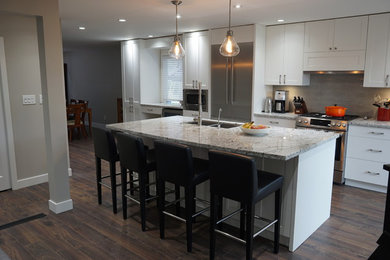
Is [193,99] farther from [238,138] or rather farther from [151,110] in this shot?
[238,138]

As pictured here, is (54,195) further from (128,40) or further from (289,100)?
(128,40)

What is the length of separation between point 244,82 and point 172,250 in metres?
3.18

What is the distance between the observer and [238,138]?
9.80 ft

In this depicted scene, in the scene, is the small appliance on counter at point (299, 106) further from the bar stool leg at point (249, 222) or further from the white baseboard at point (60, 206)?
the white baseboard at point (60, 206)

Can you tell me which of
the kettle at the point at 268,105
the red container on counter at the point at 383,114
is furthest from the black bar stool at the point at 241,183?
the kettle at the point at 268,105

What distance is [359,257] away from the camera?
262cm

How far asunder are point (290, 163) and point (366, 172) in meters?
2.18

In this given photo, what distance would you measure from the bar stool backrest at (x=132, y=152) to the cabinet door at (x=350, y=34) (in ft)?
10.6

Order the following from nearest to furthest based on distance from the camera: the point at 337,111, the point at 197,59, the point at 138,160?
the point at 138,160, the point at 337,111, the point at 197,59

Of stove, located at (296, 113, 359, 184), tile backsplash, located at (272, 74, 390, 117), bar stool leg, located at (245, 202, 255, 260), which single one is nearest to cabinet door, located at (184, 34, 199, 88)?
tile backsplash, located at (272, 74, 390, 117)

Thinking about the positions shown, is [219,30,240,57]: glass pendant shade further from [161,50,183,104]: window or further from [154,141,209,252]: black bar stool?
[161,50,183,104]: window

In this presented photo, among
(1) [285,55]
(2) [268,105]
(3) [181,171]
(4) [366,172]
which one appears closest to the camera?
(3) [181,171]

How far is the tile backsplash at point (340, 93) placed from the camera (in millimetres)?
4645

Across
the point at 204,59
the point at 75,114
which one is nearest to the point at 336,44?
the point at 204,59
